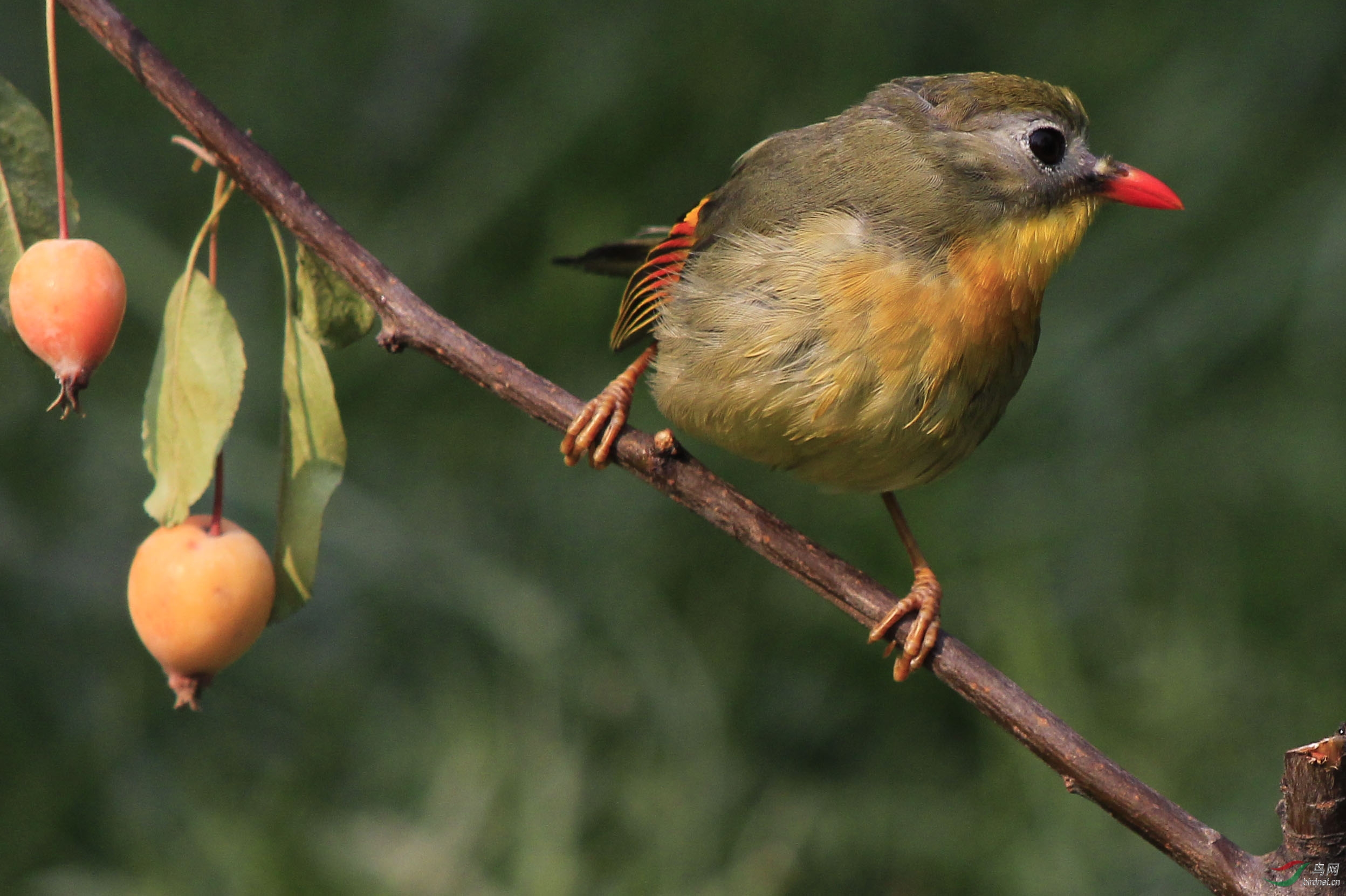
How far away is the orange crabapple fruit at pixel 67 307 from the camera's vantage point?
5.17 ft

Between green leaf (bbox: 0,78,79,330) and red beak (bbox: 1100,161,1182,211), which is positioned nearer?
green leaf (bbox: 0,78,79,330)

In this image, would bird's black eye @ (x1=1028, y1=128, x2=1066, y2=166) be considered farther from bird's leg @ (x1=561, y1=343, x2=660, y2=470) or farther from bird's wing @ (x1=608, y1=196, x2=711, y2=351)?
bird's leg @ (x1=561, y1=343, x2=660, y2=470)

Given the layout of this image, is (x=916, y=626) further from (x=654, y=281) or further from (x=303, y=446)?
(x=303, y=446)

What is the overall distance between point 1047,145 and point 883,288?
41 centimetres

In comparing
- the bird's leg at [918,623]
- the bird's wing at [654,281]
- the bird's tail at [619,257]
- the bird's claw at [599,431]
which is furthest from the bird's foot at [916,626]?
the bird's tail at [619,257]

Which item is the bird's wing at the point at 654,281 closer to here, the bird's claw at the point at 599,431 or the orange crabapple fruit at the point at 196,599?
the bird's claw at the point at 599,431

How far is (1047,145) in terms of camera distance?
229 cm

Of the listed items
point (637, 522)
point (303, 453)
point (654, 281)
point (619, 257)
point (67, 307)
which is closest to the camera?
point (67, 307)

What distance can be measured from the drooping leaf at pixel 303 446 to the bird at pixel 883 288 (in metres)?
0.35

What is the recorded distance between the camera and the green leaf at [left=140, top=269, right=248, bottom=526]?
1677 millimetres

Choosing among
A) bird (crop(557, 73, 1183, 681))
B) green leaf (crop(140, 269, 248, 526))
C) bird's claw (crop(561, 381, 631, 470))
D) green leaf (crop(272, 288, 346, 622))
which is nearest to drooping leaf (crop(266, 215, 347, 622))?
green leaf (crop(272, 288, 346, 622))

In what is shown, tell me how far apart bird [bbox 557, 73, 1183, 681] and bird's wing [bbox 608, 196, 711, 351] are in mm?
11

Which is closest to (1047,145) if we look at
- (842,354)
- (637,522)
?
(842,354)

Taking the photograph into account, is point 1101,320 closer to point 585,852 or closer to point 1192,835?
point 585,852
